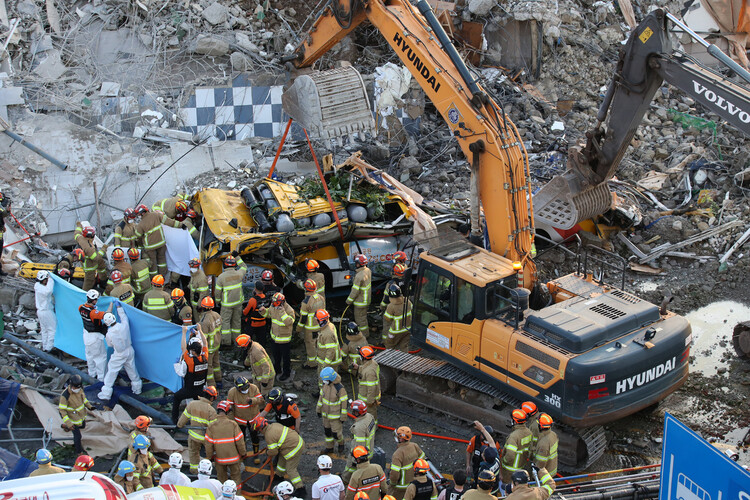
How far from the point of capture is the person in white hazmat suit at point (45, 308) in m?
11.5

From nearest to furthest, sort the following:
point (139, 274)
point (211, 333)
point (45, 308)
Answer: point (211, 333) → point (45, 308) → point (139, 274)

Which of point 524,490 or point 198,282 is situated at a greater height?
point 198,282

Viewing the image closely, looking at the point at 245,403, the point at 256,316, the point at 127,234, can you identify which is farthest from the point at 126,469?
the point at 127,234

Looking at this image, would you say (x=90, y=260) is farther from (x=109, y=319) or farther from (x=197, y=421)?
(x=197, y=421)

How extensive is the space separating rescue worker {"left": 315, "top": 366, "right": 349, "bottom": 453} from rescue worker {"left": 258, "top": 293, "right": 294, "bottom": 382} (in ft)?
5.45

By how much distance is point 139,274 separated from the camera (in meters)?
12.3

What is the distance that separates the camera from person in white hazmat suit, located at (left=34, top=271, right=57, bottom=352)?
11547mm

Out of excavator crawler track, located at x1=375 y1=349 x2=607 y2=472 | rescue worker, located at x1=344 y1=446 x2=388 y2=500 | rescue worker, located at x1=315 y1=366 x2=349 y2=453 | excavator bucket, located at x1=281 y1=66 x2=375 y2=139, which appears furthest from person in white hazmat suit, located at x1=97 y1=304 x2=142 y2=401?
rescue worker, located at x1=344 y1=446 x2=388 y2=500

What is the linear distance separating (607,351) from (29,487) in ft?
20.6

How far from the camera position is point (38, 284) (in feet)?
37.9

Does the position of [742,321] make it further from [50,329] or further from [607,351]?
[50,329]

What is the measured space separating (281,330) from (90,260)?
3482 millimetres

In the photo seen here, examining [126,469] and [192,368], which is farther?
[192,368]

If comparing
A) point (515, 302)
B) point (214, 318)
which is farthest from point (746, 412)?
point (214, 318)
